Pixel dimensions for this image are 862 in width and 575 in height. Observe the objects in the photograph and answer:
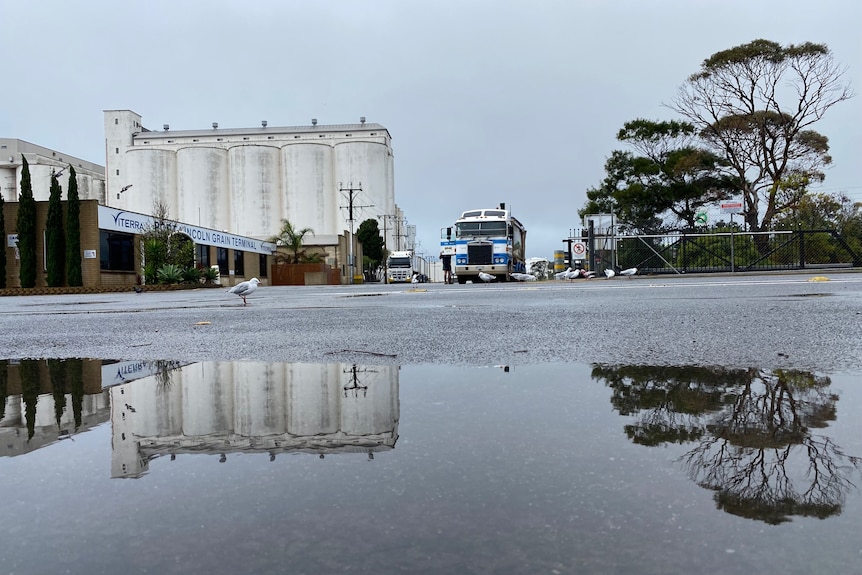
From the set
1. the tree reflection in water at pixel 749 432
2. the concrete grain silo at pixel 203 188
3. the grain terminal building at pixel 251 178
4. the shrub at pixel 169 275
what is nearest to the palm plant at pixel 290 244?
the grain terminal building at pixel 251 178

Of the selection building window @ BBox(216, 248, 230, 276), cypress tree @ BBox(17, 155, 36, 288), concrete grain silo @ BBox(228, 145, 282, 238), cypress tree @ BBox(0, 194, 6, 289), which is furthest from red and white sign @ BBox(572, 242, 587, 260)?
concrete grain silo @ BBox(228, 145, 282, 238)

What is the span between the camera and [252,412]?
96.5 inches

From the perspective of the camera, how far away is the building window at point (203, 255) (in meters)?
42.9

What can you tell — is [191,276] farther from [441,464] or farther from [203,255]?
[441,464]

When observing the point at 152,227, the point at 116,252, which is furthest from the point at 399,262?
the point at 116,252

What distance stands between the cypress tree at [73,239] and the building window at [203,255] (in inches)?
398

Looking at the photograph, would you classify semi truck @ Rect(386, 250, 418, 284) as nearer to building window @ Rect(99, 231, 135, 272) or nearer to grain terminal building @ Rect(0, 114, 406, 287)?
grain terminal building @ Rect(0, 114, 406, 287)

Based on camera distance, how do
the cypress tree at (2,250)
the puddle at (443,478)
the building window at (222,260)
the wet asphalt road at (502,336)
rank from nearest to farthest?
1. the puddle at (443,478)
2. the wet asphalt road at (502,336)
3. the cypress tree at (2,250)
4. the building window at (222,260)

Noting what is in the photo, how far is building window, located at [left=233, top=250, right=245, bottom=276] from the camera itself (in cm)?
4984

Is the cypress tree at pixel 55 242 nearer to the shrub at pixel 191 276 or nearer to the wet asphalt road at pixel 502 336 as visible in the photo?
the shrub at pixel 191 276

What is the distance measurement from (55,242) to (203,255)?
466 inches

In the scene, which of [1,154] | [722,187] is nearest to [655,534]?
[722,187]

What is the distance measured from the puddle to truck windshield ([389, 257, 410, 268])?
55.1 meters

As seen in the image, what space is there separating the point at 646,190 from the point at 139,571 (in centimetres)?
4502
